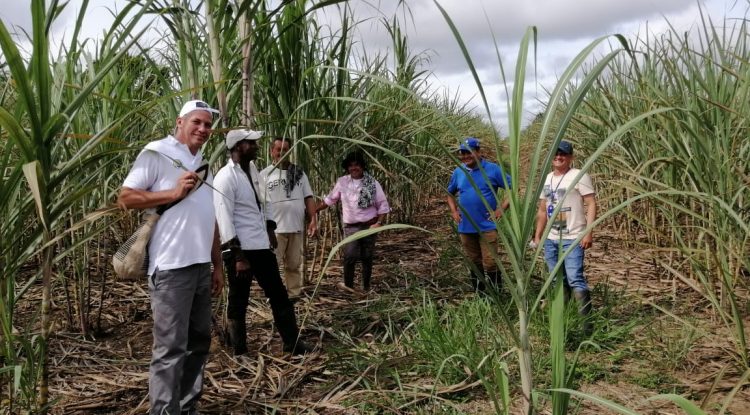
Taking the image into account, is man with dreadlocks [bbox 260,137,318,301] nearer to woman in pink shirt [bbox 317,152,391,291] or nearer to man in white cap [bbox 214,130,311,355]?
woman in pink shirt [bbox 317,152,391,291]

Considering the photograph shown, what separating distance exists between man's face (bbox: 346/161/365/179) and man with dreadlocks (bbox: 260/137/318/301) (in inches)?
22.9

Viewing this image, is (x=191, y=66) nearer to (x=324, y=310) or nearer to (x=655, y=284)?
(x=324, y=310)

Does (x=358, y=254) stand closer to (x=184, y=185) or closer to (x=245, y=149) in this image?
(x=245, y=149)

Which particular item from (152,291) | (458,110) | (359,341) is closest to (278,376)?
(359,341)

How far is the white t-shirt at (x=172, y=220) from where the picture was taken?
2557 millimetres

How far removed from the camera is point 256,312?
4477mm

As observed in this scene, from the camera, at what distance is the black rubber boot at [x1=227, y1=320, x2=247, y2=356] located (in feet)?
Result: 12.0

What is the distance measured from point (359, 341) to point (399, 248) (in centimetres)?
306

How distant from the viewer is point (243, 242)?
3545 millimetres

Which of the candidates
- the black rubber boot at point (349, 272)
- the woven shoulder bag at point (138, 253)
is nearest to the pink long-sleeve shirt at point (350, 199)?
the black rubber boot at point (349, 272)

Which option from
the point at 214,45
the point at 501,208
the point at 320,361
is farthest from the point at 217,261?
the point at 501,208

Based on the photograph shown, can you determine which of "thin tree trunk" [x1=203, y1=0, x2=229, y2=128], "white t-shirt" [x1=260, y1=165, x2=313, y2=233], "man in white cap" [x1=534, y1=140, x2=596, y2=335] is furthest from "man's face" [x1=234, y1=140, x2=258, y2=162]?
"man in white cap" [x1=534, y1=140, x2=596, y2=335]

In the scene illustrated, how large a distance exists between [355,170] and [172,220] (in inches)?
105

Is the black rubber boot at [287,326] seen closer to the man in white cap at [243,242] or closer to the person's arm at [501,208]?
the man in white cap at [243,242]
